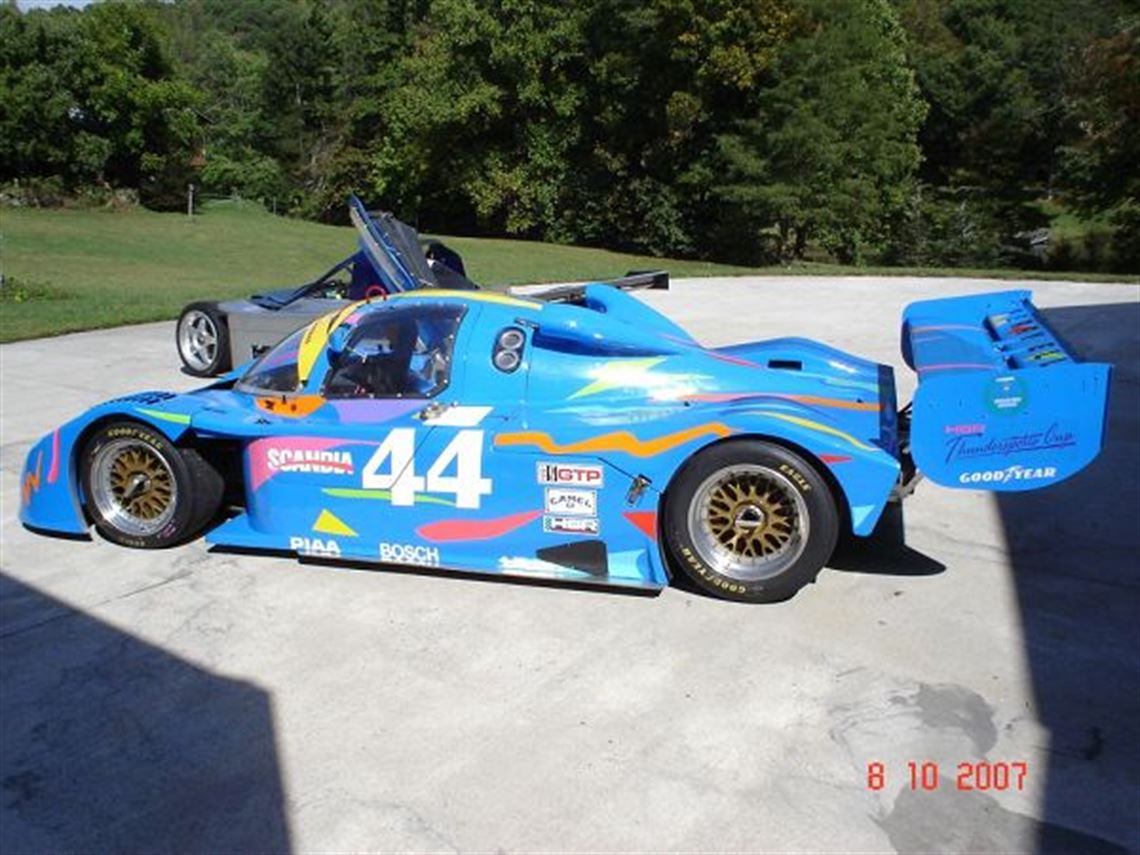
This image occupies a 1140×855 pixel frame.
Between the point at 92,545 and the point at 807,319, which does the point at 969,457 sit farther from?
the point at 807,319

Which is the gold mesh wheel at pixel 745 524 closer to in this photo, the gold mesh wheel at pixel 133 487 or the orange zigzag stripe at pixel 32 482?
the gold mesh wheel at pixel 133 487

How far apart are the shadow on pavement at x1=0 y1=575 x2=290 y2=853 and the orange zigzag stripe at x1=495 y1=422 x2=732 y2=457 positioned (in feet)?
5.12

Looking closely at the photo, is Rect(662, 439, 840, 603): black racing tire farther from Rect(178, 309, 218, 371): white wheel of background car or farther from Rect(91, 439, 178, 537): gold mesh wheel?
Rect(178, 309, 218, 371): white wheel of background car

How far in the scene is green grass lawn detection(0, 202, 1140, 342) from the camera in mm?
16078

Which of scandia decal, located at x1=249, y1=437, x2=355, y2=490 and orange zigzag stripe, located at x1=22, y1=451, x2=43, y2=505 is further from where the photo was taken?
orange zigzag stripe, located at x1=22, y1=451, x2=43, y2=505

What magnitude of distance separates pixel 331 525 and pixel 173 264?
24601mm

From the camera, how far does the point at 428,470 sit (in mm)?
4730

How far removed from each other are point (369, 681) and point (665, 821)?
142 centimetres

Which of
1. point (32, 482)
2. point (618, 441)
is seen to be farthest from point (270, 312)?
point (618, 441)

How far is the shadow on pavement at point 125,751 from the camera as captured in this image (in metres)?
3.09

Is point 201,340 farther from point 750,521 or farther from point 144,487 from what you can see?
point 750,521

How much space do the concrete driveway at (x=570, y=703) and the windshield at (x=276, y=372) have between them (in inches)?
35.0

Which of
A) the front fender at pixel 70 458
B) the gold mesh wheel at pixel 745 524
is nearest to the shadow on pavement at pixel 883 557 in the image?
the gold mesh wheel at pixel 745 524
